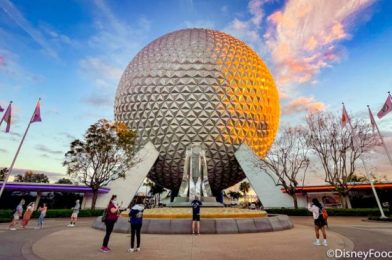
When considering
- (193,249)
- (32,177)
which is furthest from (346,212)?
(32,177)

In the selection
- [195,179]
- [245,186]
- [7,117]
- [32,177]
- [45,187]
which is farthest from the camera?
[245,186]

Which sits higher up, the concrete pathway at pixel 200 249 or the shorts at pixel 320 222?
the shorts at pixel 320 222

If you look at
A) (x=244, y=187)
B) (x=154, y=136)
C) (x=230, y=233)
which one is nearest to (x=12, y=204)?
(x=154, y=136)

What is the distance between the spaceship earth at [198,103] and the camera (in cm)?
2641

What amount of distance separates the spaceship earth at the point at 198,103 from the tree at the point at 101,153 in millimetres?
2373

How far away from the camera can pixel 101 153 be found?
25.8 m

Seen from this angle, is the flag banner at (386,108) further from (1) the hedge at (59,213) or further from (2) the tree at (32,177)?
(2) the tree at (32,177)

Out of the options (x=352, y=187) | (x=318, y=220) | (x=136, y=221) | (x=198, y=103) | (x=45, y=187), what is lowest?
(x=136, y=221)

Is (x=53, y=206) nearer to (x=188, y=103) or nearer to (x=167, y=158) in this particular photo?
(x=167, y=158)

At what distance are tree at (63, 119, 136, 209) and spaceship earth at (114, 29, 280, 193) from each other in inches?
93.4

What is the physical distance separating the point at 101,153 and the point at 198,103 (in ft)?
35.8

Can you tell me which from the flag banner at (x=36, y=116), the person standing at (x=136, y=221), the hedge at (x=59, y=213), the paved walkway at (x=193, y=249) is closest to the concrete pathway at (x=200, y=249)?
the paved walkway at (x=193, y=249)

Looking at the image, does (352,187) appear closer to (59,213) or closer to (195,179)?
(195,179)

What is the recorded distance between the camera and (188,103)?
86.8 ft
